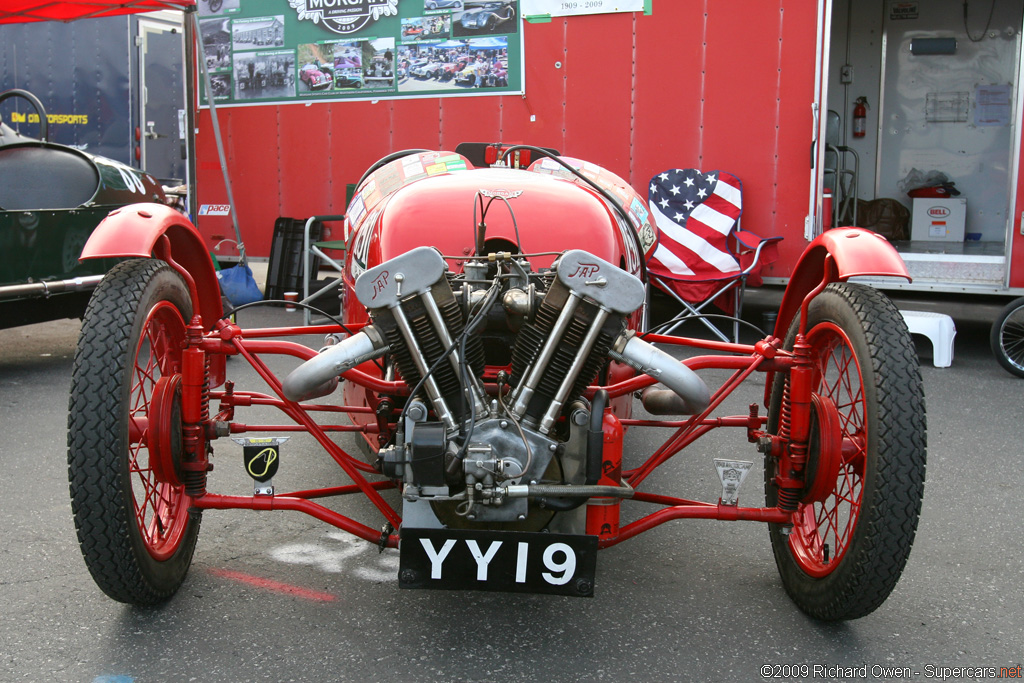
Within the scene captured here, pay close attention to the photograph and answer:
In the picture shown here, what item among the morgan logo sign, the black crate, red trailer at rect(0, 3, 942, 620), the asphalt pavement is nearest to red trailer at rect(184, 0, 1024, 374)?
the black crate

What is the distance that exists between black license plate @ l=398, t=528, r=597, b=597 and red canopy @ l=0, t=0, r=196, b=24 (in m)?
6.40

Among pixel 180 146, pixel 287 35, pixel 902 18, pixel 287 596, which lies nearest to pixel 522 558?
pixel 287 596

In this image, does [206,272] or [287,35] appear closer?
[206,272]

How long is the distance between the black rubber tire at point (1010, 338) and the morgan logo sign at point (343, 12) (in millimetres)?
5389

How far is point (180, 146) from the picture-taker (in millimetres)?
12812

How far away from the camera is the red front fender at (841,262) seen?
2705 mm

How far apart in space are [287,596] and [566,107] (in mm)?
5650

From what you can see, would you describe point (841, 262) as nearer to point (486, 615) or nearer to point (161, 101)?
point (486, 615)

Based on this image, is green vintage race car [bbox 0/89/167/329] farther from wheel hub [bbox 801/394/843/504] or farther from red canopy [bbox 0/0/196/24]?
wheel hub [bbox 801/394/843/504]

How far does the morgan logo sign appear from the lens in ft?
25.9

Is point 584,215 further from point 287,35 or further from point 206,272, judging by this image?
point 287,35

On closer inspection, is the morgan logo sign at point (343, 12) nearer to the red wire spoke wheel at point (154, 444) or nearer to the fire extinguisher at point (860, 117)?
the fire extinguisher at point (860, 117)

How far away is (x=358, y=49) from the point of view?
26.5 feet

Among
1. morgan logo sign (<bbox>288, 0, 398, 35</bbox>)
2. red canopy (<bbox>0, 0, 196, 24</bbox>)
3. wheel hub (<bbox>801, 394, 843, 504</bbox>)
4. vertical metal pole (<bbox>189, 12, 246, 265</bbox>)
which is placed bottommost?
wheel hub (<bbox>801, 394, 843, 504</bbox>)
